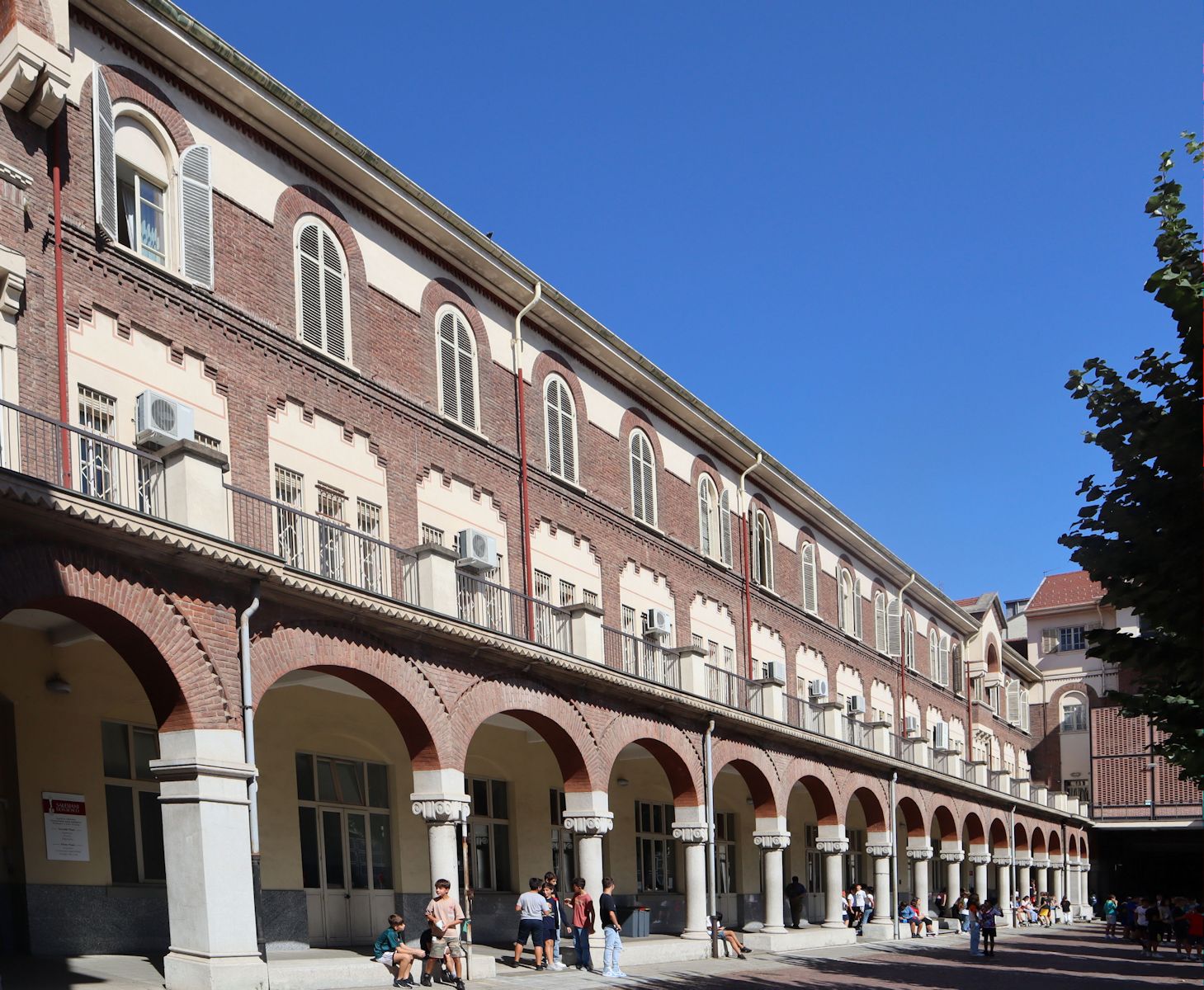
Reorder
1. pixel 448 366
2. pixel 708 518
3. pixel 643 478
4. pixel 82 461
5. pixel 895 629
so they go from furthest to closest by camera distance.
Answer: pixel 895 629, pixel 708 518, pixel 643 478, pixel 448 366, pixel 82 461

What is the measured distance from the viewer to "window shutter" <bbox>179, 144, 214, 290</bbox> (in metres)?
17.1

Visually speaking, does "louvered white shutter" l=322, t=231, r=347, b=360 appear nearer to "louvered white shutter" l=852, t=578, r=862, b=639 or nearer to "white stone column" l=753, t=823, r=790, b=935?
"white stone column" l=753, t=823, r=790, b=935

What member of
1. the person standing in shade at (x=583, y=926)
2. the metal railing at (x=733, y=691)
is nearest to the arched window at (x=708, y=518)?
the metal railing at (x=733, y=691)

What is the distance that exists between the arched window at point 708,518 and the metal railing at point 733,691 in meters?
3.03

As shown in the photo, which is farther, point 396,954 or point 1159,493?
point 396,954

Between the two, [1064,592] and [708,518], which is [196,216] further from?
[1064,592]

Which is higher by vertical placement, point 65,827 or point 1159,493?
point 1159,493

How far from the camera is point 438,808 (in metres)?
17.6

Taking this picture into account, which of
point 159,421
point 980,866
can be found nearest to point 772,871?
point 159,421

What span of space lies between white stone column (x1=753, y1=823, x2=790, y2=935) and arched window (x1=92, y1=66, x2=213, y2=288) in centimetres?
1615

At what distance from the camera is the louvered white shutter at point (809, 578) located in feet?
120

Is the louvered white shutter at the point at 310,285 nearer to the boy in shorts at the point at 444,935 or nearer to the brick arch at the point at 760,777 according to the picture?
the boy in shorts at the point at 444,935

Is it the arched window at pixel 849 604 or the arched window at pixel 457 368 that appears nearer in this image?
the arched window at pixel 457 368

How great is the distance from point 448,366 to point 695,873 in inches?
389
